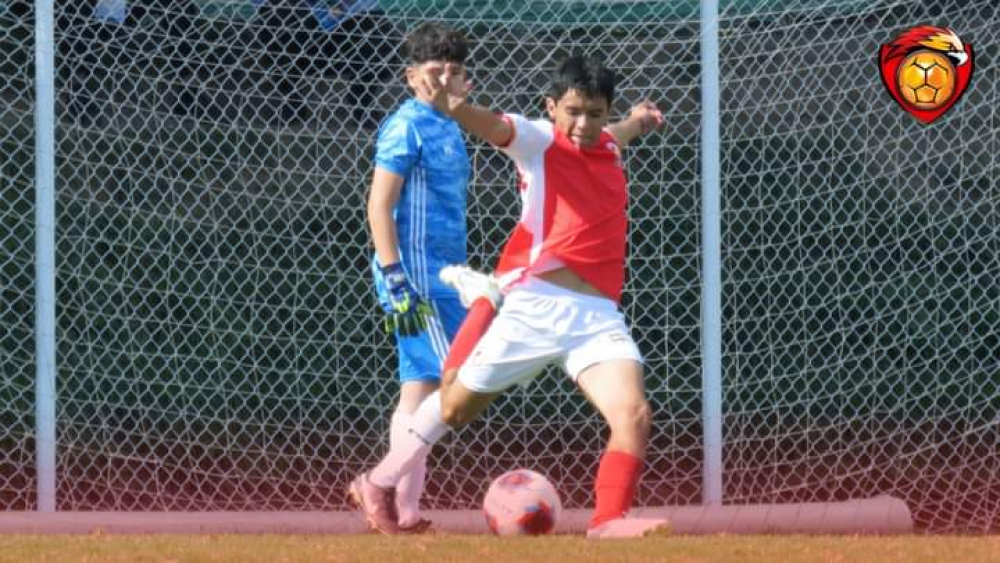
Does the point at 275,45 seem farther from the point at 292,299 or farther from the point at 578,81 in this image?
the point at 578,81

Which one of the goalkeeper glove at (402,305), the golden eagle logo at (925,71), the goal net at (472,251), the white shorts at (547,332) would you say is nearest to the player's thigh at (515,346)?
the white shorts at (547,332)

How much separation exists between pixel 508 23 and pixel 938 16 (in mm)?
1844

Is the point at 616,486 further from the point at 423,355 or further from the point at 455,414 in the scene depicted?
the point at 423,355

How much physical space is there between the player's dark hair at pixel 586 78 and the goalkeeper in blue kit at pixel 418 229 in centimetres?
43

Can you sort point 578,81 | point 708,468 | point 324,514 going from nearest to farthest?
1. point 578,81
2. point 324,514
3. point 708,468

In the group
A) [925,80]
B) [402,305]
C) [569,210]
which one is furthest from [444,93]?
[925,80]

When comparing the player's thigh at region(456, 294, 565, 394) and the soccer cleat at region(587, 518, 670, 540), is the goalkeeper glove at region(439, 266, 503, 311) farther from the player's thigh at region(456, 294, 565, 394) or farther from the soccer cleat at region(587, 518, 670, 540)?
the soccer cleat at region(587, 518, 670, 540)

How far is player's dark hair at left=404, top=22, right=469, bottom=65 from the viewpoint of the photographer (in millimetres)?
6273

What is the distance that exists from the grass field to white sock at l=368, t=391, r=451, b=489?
1.26ft

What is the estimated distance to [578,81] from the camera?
5883mm

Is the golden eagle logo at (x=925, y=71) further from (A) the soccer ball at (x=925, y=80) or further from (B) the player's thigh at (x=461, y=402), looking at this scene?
(B) the player's thigh at (x=461, y=402)

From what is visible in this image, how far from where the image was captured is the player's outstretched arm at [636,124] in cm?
630

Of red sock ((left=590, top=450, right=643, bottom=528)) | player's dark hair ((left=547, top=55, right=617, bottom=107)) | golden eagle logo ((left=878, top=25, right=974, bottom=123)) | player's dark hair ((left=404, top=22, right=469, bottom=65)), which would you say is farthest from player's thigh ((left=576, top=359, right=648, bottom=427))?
golden eagle logo ((left=878, top=25, right=974, bottom=123))

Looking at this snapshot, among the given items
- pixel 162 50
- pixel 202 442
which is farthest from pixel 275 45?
pixel 202 442
